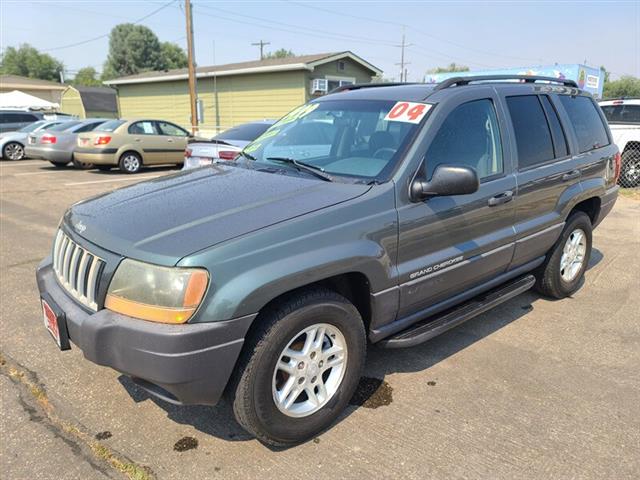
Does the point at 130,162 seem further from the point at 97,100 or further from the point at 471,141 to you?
the point at 97,100

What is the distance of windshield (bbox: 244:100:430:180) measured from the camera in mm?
3068

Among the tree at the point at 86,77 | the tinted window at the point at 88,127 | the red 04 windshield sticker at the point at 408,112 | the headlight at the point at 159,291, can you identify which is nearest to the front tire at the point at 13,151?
the tinted window at the point at 88,127

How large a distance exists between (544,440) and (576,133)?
2822mm

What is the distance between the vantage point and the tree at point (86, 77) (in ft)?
287

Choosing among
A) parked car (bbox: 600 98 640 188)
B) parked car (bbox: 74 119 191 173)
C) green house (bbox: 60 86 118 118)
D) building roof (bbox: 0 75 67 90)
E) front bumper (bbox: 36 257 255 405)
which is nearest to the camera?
front bumper (bbox: 36 257 255 405)

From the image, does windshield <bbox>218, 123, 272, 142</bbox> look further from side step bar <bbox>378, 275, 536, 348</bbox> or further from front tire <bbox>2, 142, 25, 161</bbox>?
front tire <bbox>2, 142, 25, 161</bbox>

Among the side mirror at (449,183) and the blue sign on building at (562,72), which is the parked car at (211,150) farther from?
the blue sign on building at (562,72)

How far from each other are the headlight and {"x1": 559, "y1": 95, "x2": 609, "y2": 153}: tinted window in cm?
366

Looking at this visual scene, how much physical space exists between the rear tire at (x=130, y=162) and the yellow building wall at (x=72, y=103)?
29499 millimetres

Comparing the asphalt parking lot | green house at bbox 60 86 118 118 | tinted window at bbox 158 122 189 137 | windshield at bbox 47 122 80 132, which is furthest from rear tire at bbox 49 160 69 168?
green house at bbox 60 86 118 118

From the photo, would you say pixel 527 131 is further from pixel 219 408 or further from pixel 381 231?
pixel 219 408

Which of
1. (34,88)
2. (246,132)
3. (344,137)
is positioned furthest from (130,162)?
(34,88)

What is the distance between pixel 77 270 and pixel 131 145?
12.1m

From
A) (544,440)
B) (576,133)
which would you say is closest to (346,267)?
(544,440)
